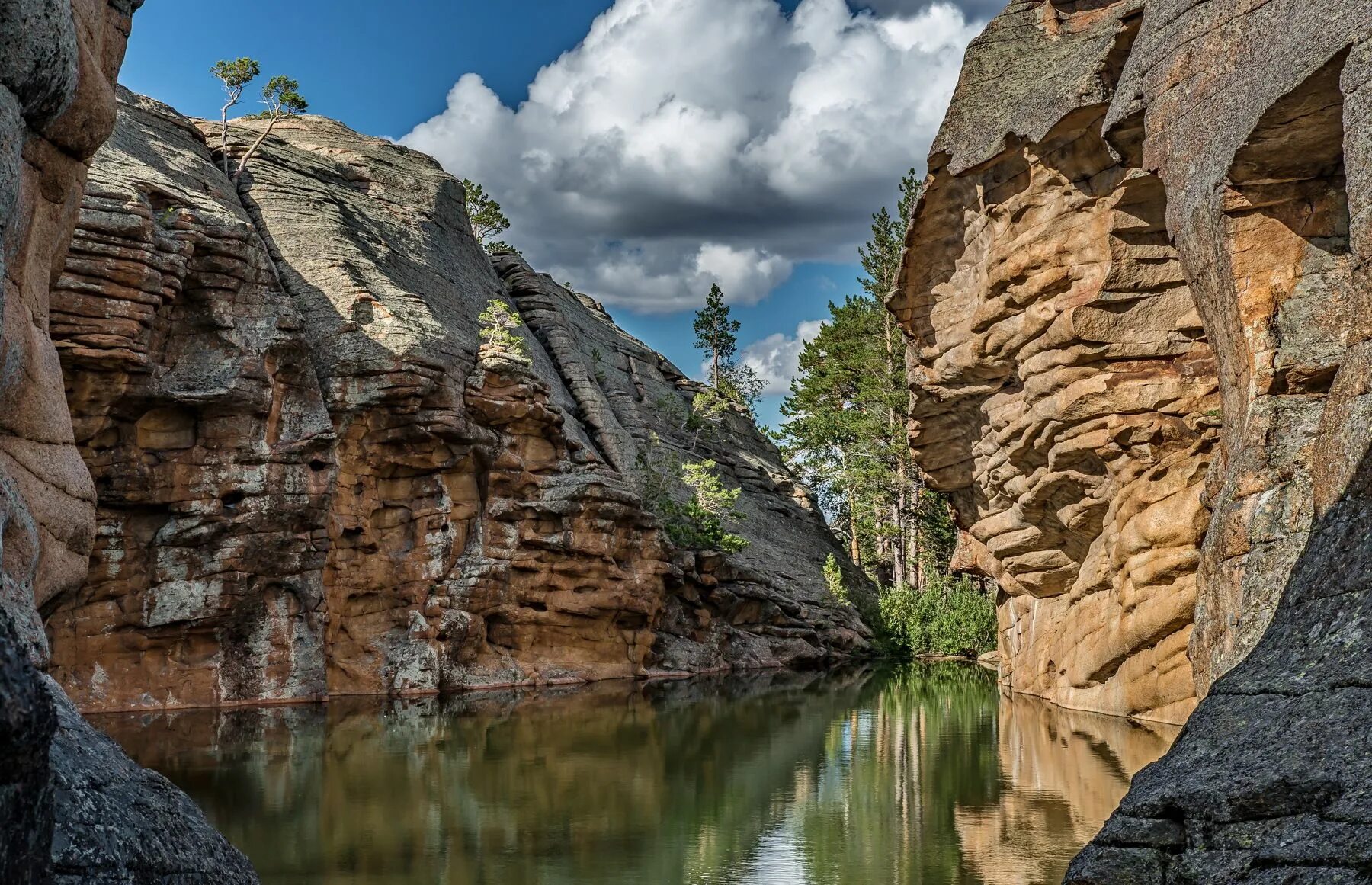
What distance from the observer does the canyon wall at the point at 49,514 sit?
157 inches

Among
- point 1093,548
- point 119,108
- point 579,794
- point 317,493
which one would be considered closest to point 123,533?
point 317,493

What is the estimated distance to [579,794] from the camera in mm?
18391

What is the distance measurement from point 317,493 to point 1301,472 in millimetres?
25011

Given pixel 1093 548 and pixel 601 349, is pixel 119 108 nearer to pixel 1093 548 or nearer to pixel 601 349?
pixel 601 349

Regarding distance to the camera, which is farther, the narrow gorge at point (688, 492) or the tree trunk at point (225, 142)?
the tree trunk at point (225, 142)

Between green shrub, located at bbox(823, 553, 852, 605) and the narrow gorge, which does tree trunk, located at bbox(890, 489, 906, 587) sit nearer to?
green shrub, located at bbox(823, 553, 852, 605)

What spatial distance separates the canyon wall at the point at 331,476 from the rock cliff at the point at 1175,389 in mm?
11270

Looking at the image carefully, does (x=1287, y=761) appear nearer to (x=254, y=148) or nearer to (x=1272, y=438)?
(x=1272, y=438)

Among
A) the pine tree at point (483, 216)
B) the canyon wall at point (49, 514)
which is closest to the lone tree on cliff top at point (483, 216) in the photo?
the pine tree at point (483, 216)

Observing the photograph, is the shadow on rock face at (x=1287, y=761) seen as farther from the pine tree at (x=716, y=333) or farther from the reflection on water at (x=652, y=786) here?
the pine tree at (x=716, y=333)

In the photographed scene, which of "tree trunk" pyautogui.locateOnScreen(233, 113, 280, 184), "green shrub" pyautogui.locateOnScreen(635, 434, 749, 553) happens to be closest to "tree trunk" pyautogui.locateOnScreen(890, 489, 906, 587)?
"green shrub" pyautogui.locateOnScreen(635, 434, 749, 553)

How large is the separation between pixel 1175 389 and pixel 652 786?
38.7ft

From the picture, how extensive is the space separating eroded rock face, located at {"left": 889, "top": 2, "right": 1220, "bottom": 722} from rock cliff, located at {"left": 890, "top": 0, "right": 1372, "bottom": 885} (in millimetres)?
67

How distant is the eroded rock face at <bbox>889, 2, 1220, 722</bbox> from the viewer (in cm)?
2205
